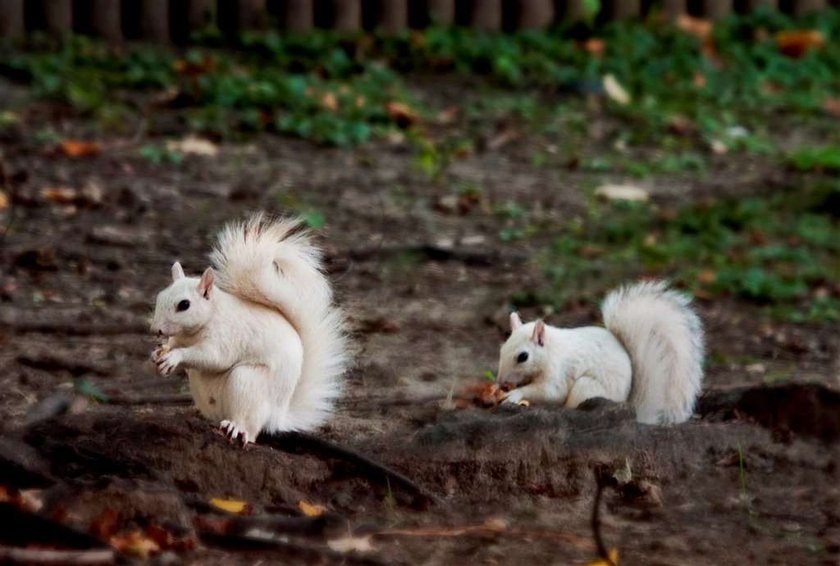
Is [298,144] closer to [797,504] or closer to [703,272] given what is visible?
[703,272]

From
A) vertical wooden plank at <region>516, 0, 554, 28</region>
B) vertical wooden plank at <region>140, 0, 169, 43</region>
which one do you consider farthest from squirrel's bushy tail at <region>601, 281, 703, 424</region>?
vertical wooden plank at <region>516, 0, 554, 28</region>

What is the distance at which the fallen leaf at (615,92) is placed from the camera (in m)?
10.7

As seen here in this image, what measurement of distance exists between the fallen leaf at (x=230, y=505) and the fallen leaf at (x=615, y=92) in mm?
7029

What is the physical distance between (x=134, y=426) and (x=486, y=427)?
0.98 m

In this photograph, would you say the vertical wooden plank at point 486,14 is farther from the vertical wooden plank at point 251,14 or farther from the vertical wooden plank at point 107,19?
the vertical wooden plank at point 107,19

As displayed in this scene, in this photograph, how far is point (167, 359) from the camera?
164 inches

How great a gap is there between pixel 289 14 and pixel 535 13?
69.8 inches

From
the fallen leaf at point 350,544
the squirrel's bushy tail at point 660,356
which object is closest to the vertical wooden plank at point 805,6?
the squirrel's bushy tail at point 660,356

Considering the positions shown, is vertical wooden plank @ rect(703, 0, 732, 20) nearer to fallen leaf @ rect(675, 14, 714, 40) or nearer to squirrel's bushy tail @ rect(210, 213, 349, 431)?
fallen leaf @ rect(675, 14, 714, 40)

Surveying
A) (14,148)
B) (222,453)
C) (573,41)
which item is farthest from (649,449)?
(573,41)

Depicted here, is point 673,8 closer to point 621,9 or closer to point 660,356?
point 621,9

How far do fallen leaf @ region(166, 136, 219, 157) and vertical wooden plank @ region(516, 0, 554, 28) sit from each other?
3239 millimetres

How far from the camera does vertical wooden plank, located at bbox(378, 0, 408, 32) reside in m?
11.2

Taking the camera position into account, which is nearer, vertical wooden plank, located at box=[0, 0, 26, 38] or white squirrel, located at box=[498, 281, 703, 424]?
white squirrel, located at box=[498, 281, 703, 424]
